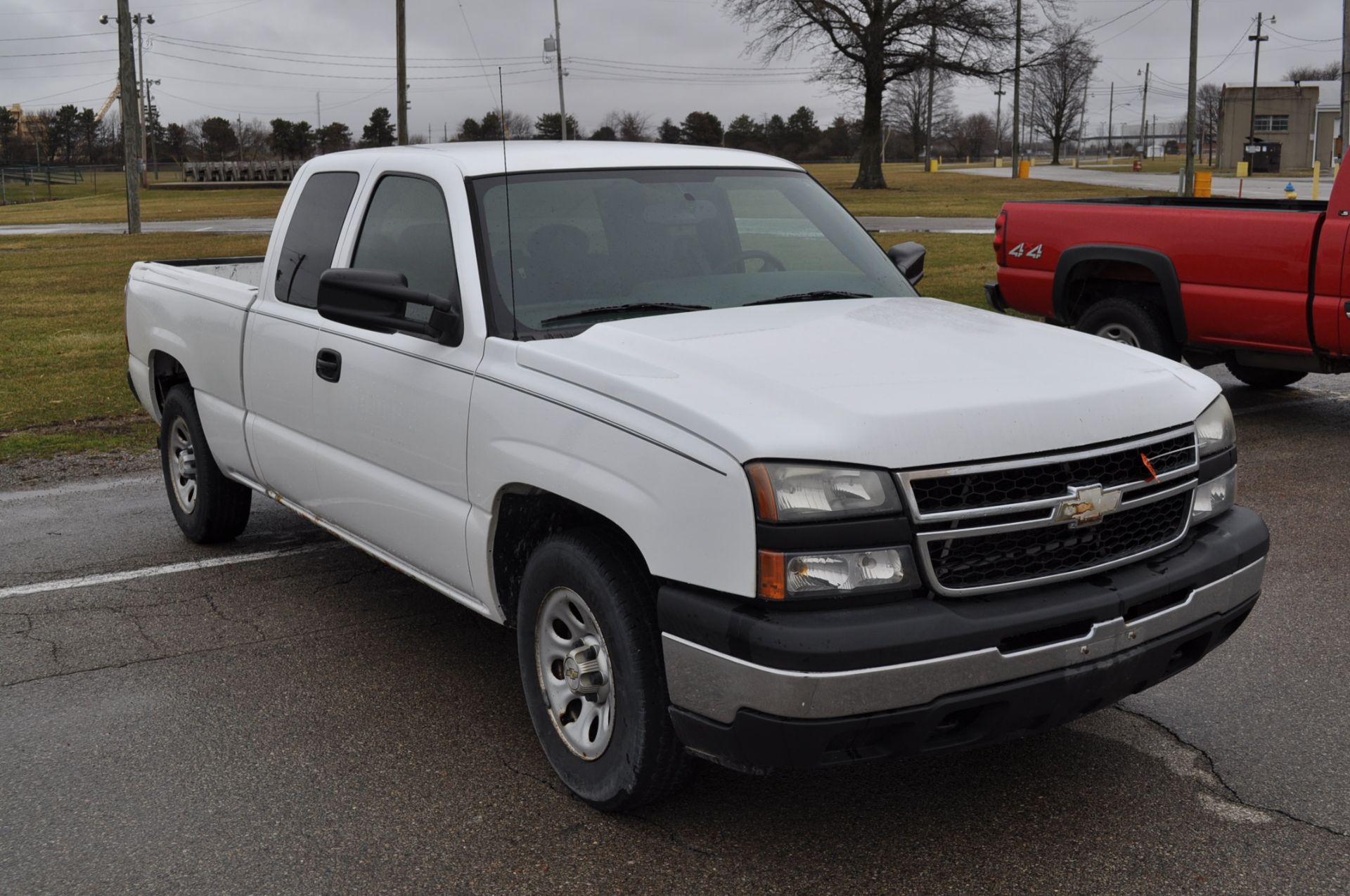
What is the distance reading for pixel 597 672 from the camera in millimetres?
3574

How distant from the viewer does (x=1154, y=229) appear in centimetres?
898

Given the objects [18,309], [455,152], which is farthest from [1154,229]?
[18,309]

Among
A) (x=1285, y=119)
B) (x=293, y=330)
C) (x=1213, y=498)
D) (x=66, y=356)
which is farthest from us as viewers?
(x=1285, y=119)

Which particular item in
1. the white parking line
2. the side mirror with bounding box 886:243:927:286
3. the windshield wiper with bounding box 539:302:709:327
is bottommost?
the white parking line

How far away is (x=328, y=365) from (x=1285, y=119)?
84.8 meters

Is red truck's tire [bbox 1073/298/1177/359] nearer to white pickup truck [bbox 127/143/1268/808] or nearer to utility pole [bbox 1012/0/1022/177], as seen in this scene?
white pickup truck [bbox 127/143/1268/808]

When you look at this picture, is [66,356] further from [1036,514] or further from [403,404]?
[1036,514]

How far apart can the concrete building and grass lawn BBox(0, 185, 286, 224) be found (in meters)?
53.5

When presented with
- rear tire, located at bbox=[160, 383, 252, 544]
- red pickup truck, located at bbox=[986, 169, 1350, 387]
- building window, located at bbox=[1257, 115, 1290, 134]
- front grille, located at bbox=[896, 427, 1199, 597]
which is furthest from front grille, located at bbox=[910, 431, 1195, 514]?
building window, located at bbox=[1257, 115, 1290, 134]

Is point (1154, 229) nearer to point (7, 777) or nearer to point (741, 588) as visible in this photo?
point (741, 588)

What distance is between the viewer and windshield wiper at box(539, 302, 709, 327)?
13.4ft

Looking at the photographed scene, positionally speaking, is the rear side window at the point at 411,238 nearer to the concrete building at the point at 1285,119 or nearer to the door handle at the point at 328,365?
the door handle at the point at 328,365

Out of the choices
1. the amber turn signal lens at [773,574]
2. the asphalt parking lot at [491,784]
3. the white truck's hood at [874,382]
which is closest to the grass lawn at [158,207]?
the asphalt parking lot at [491,784]

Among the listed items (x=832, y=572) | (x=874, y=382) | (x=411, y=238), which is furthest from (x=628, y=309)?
(x=832, y=572)
